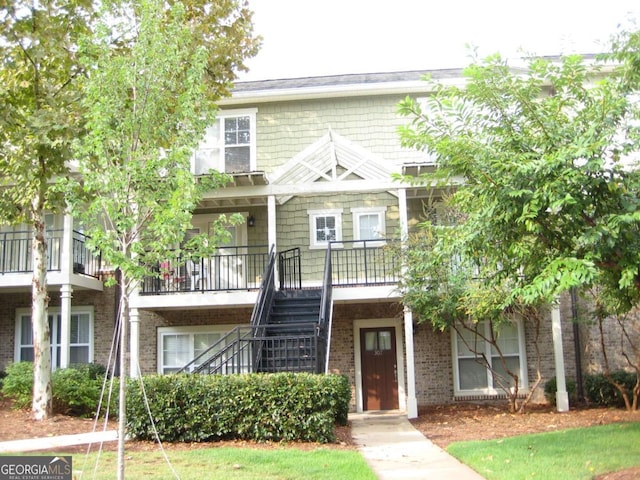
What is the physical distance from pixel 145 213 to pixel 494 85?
4.10m

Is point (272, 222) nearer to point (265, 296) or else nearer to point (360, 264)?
point (265, 296)

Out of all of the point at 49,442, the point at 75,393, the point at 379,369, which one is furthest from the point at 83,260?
the point at 379,369

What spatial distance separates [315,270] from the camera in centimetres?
1703

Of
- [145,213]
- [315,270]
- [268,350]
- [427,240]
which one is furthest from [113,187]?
[315,270]

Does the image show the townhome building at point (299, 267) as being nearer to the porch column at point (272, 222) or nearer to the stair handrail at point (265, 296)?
the porch column at point (272, 222)

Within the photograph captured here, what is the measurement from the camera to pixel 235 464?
28.1 feet

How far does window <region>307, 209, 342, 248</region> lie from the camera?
17.2m

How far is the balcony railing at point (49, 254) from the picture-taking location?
16.6 meters

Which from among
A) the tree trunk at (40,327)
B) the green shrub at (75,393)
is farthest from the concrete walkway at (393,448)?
the green shrub at (75,393)

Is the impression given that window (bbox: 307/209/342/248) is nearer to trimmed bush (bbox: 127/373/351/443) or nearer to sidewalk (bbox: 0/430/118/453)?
trimmed bush (bbox: 127/373/351/443)

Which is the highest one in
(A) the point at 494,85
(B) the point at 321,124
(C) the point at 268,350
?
(B) the point at 321,124

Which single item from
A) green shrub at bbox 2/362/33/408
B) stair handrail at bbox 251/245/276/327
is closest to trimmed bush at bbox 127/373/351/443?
stair handrail at bbox 251/245/276/327

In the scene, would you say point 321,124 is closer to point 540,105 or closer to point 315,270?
point 315,270

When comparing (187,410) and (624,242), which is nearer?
(624,242)
